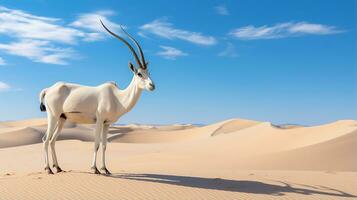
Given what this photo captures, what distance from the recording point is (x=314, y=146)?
23219 millimetres

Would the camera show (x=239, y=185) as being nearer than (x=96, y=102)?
No

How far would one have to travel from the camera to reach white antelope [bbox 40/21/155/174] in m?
12.3

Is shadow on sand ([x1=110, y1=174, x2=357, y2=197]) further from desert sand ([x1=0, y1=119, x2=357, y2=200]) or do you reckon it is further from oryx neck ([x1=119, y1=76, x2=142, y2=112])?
oryx neck ([x1=119, y1=76, x2=142, y2=112])

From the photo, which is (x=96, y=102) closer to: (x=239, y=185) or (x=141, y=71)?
(x=141, y=71)

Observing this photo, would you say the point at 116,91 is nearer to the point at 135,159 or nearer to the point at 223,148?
the point at 135,159

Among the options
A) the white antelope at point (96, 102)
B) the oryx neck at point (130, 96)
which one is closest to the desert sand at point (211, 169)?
the white antelope at point (96, 102)

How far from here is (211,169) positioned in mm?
19594

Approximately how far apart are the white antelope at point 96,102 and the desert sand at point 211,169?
1.42 metres

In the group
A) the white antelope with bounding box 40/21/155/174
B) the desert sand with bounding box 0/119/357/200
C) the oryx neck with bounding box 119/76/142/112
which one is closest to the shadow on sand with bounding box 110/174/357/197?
the desert sand with bounding box 0/119/357/200

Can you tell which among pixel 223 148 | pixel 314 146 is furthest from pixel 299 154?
pixel 223 148

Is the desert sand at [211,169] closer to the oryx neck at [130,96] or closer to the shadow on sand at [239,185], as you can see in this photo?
the shadow on sand at [239,185]

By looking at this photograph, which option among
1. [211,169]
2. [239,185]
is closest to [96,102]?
[239,185]

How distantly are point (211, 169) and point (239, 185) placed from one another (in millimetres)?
6478

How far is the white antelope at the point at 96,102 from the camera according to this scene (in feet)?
40.3
